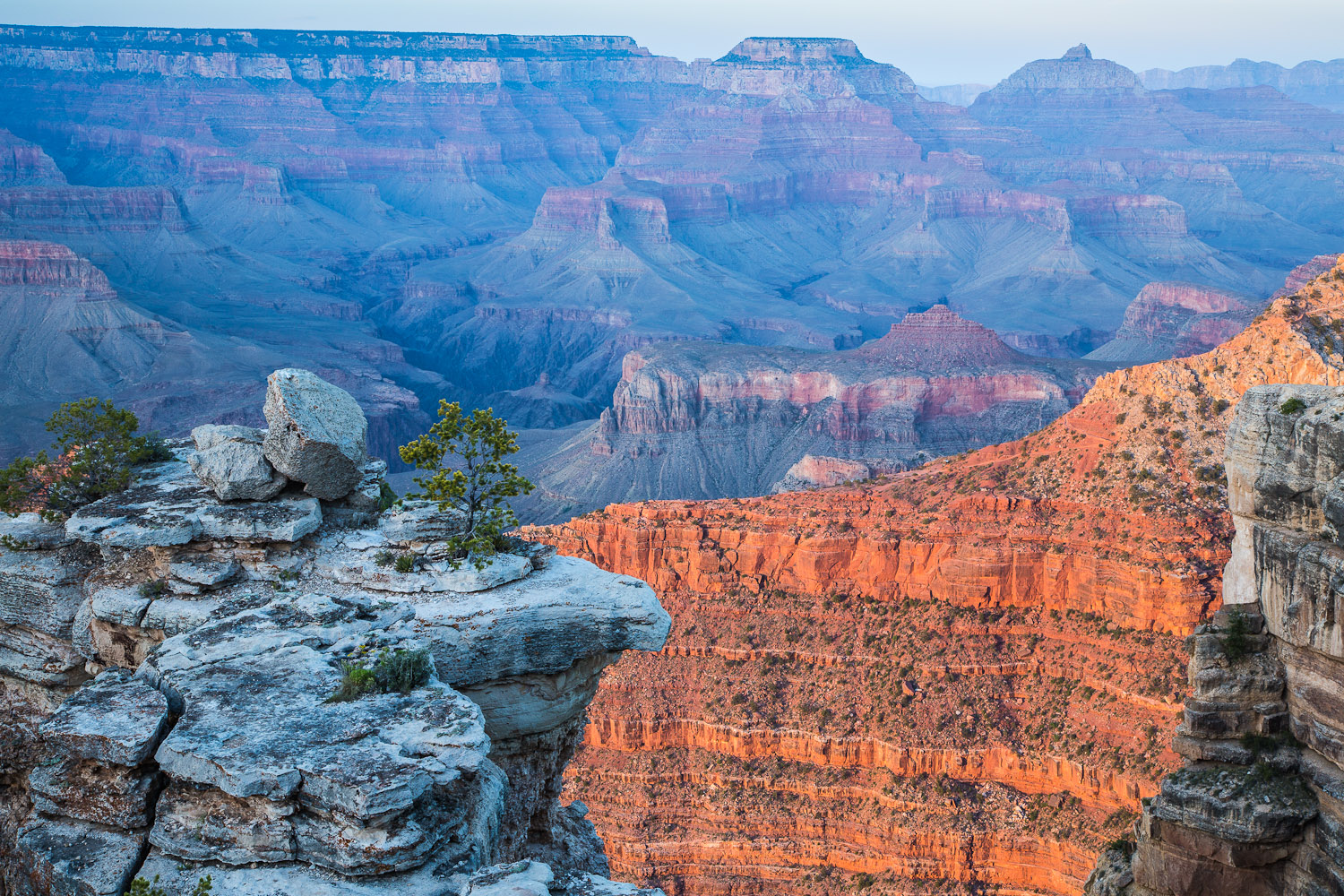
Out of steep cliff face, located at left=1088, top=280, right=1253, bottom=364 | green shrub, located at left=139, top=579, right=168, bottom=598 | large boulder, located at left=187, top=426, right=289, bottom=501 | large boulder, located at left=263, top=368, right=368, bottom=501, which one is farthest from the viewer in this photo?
steep cliff face, located at left=1088, top=280, right=1253, bottom=364

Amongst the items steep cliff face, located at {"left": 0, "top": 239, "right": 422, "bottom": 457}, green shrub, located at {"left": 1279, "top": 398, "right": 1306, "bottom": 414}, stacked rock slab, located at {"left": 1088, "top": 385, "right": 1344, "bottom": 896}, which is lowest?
steep cliff face, located at {"left": 0, "top": 239, "right": 422, "bottom": 457}

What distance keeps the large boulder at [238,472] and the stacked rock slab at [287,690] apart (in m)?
0.10

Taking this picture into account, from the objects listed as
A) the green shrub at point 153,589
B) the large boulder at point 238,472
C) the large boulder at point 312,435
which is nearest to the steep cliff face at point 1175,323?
the large boulder at point 312,435

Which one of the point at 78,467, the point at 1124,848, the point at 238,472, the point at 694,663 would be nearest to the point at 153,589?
the point at 238,472

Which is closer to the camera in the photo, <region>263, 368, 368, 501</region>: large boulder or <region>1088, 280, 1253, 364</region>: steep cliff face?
<region>263, 368, 368, 501</region>: large boulder

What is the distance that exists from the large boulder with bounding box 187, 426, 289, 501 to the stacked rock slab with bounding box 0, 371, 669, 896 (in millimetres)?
103

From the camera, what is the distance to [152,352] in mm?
166625

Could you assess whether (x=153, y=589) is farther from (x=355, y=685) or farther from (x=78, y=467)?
(x=355, y=685)

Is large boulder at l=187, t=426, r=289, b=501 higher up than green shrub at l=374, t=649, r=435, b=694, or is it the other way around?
large boulder at l=187, t=426, r=289, b=501

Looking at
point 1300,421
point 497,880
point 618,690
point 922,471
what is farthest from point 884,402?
point 497,880

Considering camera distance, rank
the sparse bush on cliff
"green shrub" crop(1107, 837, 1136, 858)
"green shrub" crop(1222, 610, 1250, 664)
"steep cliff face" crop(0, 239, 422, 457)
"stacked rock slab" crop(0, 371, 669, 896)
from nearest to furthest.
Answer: "stacked rock slab" crop(0, 371, 669, 896) → "green shrub" crop(1222, 610, 1250, 664) → "green shrub" crop(1107, 837, 1136, 858) → the sparse bush on cliff → "steep cliff face" crop(0, 239, 422, 457)

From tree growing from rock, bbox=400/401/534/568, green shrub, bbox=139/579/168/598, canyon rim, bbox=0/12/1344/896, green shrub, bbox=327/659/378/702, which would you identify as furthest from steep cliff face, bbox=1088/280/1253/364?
green shrub, bbox=327/659/378/702

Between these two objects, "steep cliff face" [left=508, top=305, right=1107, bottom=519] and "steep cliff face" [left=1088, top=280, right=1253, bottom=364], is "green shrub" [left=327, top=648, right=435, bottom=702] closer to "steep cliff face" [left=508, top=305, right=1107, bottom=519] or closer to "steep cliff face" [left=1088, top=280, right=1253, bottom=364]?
"steep cliff face" [left=508, top=305, right=1107, bottom=519]

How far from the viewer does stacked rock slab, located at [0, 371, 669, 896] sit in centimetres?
1808
